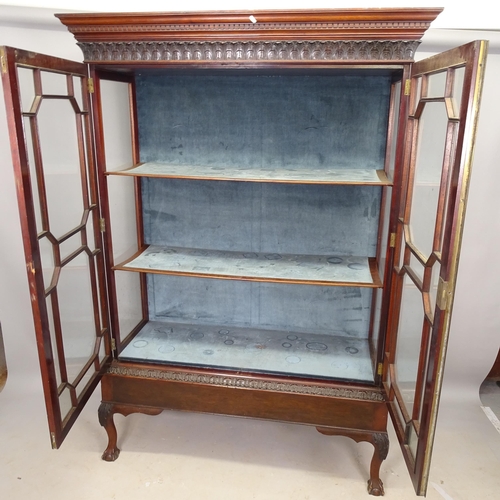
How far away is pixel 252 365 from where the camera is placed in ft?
5.04

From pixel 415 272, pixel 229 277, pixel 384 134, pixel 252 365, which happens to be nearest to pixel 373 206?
pixel 384 134

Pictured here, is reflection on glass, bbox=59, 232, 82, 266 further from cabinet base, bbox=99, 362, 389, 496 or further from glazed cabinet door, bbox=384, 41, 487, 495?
glazed cabinet door, bbox=384, 41, 487, 495

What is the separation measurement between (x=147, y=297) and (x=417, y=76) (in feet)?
3.95

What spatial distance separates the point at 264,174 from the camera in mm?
1453

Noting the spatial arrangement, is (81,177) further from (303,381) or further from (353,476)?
(353,476)

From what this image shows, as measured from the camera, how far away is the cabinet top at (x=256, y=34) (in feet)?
3.74

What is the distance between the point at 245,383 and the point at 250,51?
37.6 inches

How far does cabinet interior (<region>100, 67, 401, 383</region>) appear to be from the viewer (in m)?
1.51

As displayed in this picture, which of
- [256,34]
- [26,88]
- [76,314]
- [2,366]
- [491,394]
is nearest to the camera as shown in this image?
[26,88]

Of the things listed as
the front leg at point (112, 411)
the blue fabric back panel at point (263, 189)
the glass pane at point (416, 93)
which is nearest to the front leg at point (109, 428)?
the front leg at point (112, 411)

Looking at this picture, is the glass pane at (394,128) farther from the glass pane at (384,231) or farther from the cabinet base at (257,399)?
the cabinet base at (257,399)

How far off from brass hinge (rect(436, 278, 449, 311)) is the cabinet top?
585mm

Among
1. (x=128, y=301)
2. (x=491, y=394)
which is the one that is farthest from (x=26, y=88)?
(x=491, y=394)

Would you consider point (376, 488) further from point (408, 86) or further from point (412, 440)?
point (408, 86)
